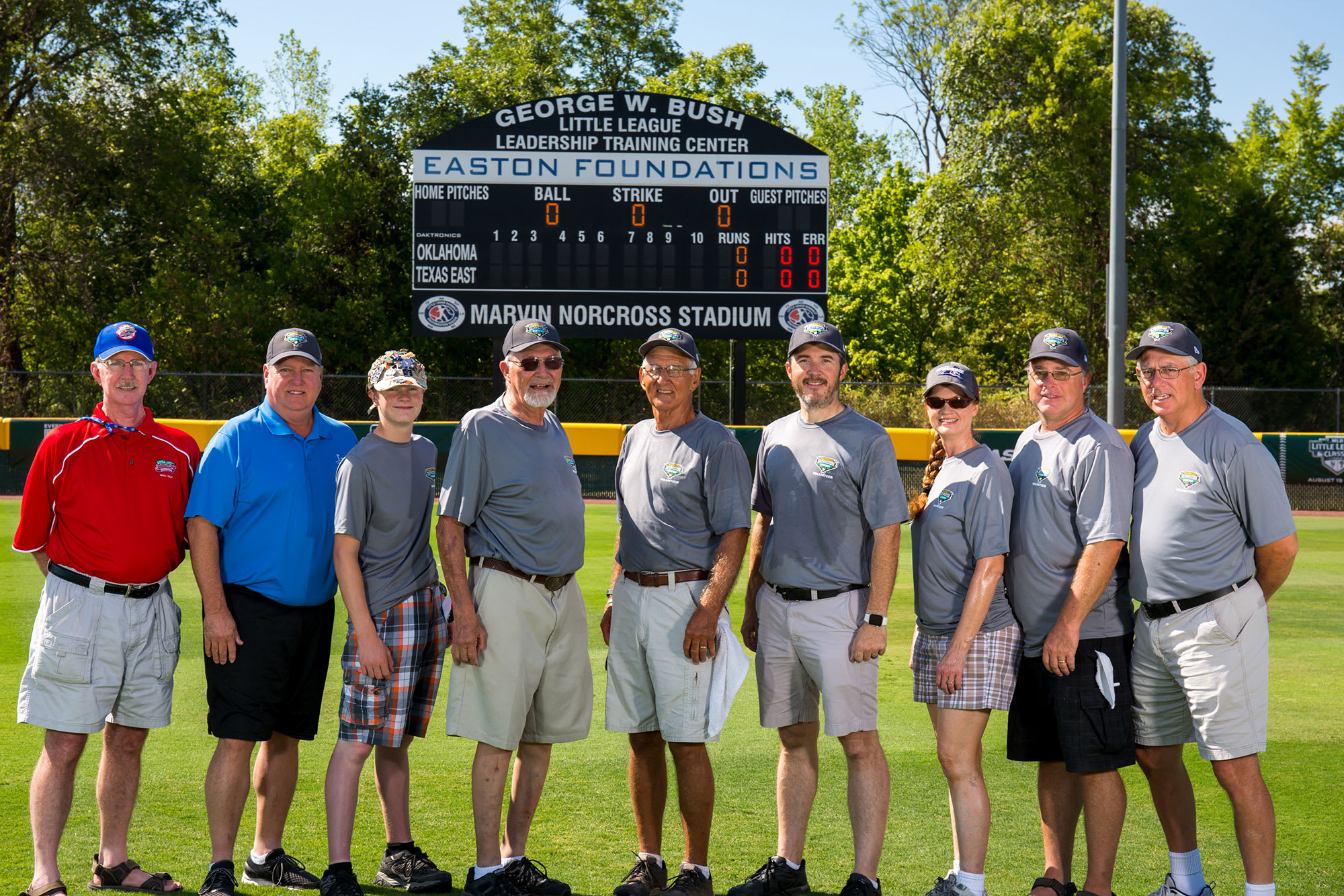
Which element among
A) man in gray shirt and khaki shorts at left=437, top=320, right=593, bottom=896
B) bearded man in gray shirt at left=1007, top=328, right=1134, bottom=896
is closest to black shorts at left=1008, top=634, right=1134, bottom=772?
bearded man in gray shirt at left=1007, top=328, right=1134, bottom=896

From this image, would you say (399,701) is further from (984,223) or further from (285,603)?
(984,223)

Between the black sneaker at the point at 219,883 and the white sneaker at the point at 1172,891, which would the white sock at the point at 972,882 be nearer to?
the white sneaker at the point at 1172,891

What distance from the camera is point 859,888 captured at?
12.9ft

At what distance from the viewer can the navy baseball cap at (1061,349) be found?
13.5ft

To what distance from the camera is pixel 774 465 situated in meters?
4.32

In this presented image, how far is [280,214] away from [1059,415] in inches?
1256

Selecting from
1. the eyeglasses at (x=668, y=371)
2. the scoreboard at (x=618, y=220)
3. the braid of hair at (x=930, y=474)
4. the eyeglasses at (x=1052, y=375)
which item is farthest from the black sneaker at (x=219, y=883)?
the scoreboard at (x=618, y=220)

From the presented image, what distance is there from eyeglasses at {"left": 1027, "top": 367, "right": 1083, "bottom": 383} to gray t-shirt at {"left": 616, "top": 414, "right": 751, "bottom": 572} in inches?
43.8

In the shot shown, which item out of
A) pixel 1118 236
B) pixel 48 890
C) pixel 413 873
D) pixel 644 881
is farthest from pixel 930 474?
pixel 1118 236

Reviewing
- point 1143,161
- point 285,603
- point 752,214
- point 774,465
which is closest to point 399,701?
point 285,603

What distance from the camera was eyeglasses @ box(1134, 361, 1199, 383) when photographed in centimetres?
406

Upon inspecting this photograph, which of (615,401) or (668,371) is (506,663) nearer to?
(668,371)

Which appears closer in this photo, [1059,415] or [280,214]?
[1059,415]

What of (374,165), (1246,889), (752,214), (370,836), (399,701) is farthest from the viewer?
(374,165)
